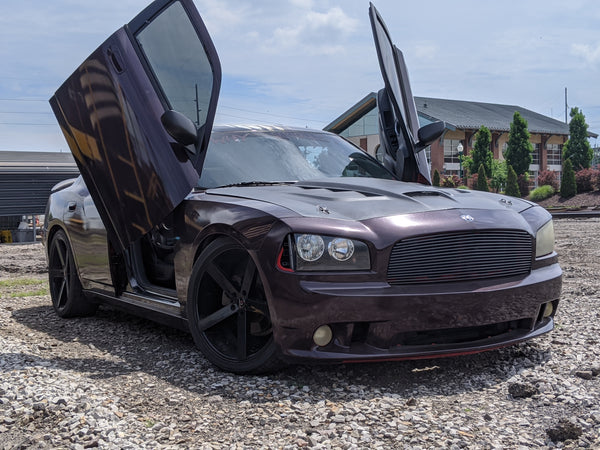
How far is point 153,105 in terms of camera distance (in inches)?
170

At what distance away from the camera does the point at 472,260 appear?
11.3 ft

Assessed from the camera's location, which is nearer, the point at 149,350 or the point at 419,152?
the point at 149,350

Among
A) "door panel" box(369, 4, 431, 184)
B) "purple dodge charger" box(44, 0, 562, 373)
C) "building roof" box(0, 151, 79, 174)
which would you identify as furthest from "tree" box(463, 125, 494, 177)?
"purple dodge charger" box(44, 0, 562, 373)

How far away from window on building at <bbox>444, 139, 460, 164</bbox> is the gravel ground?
4660 cm

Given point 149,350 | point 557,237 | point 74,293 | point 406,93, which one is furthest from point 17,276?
point 557,237

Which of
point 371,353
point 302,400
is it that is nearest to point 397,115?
point 371,353

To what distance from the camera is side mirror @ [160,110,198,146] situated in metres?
4.04

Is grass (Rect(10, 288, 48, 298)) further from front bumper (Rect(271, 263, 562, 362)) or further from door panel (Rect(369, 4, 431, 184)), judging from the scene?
front bumper (Rect(271, 263, 562, 362))

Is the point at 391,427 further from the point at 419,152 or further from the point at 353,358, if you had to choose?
the point at 419,152

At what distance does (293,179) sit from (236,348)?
128cm

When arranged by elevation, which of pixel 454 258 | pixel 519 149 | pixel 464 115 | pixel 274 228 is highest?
pixel 464 115

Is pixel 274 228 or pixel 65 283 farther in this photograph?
pixel 65 283

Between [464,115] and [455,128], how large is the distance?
9.34 metres

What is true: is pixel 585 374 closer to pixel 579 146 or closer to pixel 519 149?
pixel 519 149
